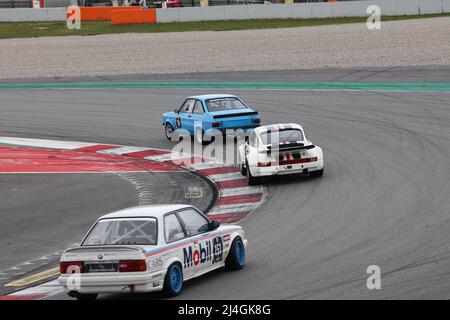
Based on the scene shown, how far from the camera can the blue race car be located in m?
25.8

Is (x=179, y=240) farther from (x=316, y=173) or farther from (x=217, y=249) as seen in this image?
(x=316, y=173)

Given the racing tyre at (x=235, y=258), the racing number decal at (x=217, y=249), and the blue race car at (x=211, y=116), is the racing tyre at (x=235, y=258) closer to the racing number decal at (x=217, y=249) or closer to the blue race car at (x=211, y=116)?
the racing number decal at (x=217, y=249)

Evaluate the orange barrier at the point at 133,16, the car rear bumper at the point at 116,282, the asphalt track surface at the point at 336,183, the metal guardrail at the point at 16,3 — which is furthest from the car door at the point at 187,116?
the metal guardrail at the point at 16,3

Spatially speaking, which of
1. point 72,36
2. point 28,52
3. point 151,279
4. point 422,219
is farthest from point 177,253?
point 72,36

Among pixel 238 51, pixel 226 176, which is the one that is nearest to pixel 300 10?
pixel 238 51

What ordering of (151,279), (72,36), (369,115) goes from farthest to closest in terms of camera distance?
1. (72,36)
2. (369,115)
3. (151,279)

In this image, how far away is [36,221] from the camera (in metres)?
18.7

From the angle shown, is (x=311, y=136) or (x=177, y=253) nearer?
(x=177, y=253)

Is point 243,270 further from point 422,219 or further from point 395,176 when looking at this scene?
point 395,176

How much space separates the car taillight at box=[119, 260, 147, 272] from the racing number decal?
172 cm

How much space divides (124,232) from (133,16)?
47824 mm

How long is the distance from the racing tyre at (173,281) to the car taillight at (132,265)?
35 cm

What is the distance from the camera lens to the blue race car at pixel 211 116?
25844 mm
